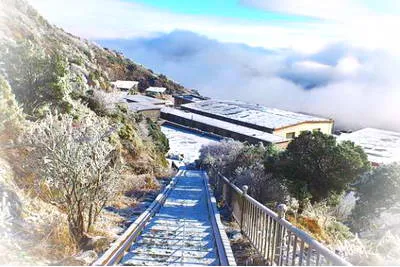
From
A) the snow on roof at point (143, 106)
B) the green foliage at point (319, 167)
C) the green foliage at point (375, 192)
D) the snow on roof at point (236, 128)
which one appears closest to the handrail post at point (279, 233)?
the green foliage at point (319, 167)

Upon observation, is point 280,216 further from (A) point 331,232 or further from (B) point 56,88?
(B) point 56,88

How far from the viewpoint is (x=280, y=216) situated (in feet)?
15.8

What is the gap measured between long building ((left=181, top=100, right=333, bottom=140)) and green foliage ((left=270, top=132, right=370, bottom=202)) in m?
22.7

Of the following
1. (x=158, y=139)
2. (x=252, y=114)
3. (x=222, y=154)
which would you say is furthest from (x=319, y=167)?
(x=252, y=114)

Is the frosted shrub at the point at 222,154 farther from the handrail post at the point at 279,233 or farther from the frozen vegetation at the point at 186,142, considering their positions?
the handrail post at the point at 279,233

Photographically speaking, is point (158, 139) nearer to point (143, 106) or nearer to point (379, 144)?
point (143, 106)

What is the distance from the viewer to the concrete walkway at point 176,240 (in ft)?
17.4

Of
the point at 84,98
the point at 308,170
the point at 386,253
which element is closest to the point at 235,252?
the point at 386,253

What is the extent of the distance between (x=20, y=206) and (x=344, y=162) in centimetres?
1052

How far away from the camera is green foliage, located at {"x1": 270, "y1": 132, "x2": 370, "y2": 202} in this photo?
13.4 metres

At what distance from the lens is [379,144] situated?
3409 centimetres

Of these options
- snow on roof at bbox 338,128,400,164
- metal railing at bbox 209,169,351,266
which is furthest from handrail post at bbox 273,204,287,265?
snow on roof at bbox 338,128,400,164

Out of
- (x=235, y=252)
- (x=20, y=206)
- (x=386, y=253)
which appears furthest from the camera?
(x=235, y=252)

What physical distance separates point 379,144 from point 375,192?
22701 mm
